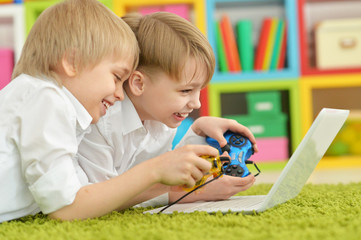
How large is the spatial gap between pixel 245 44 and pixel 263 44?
0.09m

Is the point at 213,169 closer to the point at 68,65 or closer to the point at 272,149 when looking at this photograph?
the point at 68,65

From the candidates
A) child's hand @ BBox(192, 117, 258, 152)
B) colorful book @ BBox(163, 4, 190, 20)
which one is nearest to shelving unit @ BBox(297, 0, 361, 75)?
colorful book @ BBox(163, 4, 190, 20)

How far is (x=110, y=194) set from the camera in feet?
2.85

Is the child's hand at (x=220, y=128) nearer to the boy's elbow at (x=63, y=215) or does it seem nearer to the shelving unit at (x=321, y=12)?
the boy's elbow at (x=63, y=215)

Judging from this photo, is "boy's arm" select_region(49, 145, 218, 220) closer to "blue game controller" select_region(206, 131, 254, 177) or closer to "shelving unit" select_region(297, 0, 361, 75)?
"blue game controller" select_region(206, 131, 254, 177)

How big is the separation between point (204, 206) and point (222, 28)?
1606 millimetres

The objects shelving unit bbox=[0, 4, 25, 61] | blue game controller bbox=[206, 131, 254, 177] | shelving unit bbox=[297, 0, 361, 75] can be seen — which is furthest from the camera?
shelving unit bbox=[297, 0, 361, 75]

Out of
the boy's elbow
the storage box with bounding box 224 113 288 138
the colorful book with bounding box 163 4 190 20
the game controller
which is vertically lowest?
the storage box with bounding box 224 113 288 138

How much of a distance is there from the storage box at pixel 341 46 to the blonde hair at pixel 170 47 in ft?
5.00

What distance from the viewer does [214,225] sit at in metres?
0.79

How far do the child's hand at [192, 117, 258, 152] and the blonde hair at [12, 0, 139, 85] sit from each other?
0.28 m

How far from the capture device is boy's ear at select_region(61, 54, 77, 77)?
36.3 inches

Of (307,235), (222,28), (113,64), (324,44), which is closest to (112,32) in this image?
(113,64)

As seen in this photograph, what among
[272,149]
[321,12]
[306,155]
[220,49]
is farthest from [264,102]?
[306,155]
